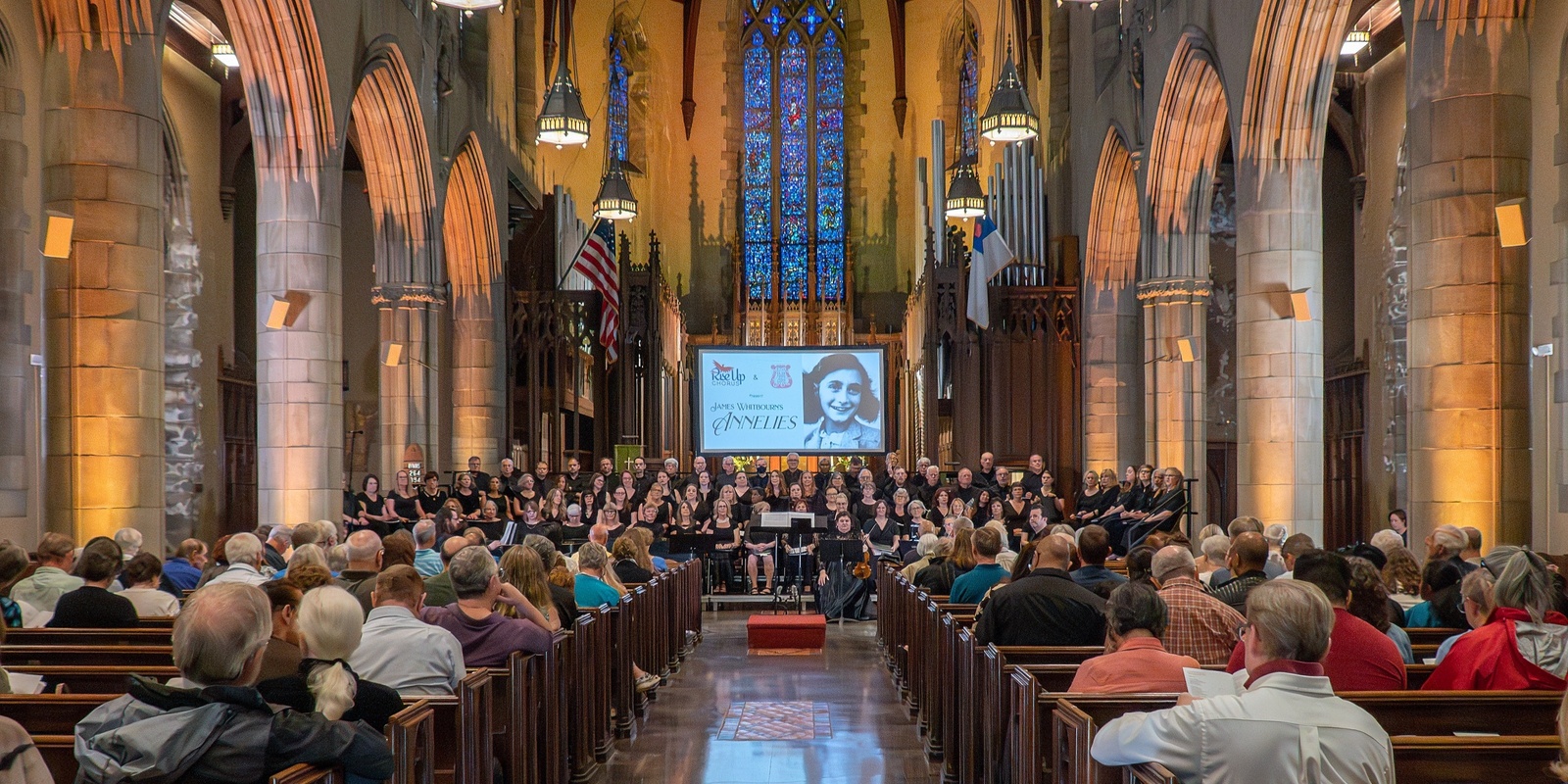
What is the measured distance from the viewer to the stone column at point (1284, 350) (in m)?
12.3

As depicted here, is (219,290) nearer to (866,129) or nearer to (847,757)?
(847,757)

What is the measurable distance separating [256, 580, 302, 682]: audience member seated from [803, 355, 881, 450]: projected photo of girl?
47.6ft

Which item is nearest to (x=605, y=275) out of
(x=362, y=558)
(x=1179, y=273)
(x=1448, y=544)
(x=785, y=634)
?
(x=1179, y=273)

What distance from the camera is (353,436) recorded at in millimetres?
20828

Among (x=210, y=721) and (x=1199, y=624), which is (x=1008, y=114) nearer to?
(x=1199, y=624)

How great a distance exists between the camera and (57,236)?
28.6 ft

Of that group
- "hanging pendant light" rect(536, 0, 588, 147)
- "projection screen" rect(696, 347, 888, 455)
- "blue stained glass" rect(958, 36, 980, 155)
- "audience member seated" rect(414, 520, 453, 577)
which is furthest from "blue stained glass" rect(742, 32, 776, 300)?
→ "audience member seated" rect(414, 520, 453, 577)

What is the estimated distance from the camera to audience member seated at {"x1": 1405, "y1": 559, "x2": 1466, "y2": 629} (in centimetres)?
559

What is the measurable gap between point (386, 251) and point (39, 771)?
14997 mm

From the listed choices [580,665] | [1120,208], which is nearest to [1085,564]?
[580,665]

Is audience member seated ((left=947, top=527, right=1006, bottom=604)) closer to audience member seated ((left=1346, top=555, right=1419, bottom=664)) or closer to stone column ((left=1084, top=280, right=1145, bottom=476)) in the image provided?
audience member seated ((left=1346, top=555, right=1419, bottom=664))

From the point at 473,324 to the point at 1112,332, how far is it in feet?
27.8

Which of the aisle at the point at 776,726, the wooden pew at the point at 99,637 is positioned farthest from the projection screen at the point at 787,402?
the wooden pew at the point at 99,637

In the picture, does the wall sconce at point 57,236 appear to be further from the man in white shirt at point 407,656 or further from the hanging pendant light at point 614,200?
the hanging pendant light at point 614,200
